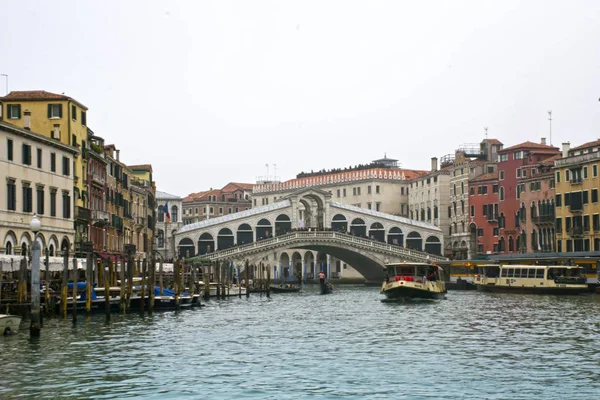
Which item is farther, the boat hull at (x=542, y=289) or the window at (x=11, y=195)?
the boat hull at (x=542, y=289)

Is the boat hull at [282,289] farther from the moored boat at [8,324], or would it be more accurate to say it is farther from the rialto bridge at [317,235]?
the moored boat at [8,324]

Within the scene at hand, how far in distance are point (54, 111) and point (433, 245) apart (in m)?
47.9

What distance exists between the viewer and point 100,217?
54.6 m

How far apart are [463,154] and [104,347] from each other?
69689 mm

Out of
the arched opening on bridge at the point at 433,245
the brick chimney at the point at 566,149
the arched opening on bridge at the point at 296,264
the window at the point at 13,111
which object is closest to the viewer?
the window at the point at 13,111

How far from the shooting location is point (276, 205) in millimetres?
89250

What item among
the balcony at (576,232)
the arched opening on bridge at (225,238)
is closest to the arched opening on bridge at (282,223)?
the arched opening on bridge at (225,238)

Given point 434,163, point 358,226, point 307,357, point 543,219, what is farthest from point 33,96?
point 434,163

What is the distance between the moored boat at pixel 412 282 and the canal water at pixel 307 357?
33.2 ft

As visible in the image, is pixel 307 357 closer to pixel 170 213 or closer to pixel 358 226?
pixel 358 226

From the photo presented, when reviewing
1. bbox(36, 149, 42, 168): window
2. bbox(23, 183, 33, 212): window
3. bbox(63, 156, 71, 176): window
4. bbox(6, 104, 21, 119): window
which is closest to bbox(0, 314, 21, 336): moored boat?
bbox(23, 183, 33, 212): window

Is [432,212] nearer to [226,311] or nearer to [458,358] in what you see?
[226,311]

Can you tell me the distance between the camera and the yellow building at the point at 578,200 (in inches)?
2608

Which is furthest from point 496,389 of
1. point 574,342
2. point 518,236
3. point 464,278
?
point 518,236
